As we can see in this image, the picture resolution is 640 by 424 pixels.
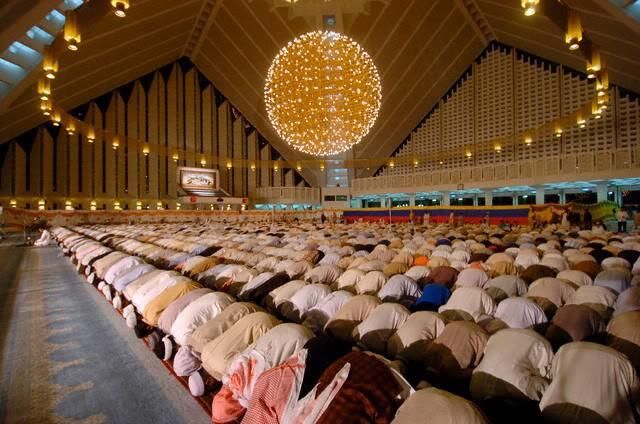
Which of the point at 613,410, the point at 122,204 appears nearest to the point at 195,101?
the point at 122,204

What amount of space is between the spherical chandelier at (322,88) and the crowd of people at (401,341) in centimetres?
376

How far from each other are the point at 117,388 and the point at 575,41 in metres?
7.34

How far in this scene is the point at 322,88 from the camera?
25.9ft

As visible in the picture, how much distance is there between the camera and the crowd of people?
187cm

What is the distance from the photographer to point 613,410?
5.87 feet

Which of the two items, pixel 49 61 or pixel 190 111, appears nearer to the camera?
pixel 49 61

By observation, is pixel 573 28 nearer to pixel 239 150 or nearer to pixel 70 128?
pixel 70 128

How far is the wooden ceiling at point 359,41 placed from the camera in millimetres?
17562

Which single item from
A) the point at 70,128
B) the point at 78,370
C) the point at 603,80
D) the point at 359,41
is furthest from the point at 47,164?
the point at 603,80

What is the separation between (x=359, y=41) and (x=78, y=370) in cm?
2358

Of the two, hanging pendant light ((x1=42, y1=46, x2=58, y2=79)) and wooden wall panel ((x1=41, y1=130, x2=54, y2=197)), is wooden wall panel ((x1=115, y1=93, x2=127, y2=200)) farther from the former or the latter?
hanging pendant light ((x1=42, y1=46, x2=58, y2=79))

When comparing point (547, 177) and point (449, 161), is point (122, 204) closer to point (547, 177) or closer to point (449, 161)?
point (449, 161)

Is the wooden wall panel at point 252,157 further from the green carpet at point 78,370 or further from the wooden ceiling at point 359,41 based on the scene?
the green carpet at point 78,370

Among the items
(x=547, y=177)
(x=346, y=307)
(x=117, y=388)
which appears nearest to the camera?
(x=117, y=388)
